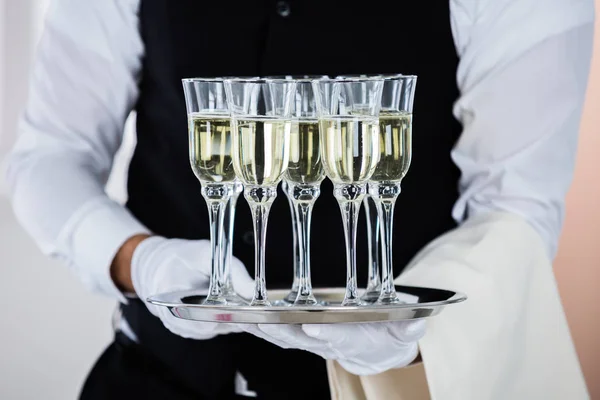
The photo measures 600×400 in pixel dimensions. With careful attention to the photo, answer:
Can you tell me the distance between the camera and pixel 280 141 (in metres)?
1.15

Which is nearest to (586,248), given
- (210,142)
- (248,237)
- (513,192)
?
(513,192)

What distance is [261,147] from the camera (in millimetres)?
1145

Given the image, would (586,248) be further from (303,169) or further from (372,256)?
(303,169)

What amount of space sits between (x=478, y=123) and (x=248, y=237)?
1.39 feet

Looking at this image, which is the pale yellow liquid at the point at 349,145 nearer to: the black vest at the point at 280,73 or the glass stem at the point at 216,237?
the glass stem at the point at 216,237

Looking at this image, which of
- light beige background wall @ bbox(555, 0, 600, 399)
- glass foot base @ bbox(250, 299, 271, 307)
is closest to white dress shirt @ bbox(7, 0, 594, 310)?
glass foot base @ bbox(250, 299, 271, 307)

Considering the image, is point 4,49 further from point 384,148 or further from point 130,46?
point 384,148

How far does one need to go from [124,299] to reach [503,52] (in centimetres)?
74

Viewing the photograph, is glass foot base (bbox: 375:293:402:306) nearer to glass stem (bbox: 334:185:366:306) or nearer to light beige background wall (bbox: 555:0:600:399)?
glass stem (bbox: 334:185:366:306)

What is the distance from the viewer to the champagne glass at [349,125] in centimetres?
114

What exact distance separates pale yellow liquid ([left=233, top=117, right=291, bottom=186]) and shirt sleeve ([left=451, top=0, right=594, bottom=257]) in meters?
0.58

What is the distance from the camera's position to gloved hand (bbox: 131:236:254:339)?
140cm

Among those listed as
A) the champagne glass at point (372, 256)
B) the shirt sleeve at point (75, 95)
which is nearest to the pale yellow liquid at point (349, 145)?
the champagne glass at point (372, 256)

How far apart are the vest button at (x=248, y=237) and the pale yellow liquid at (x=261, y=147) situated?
53 centimetres
